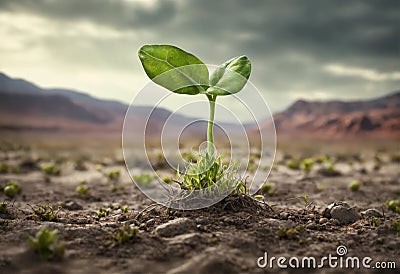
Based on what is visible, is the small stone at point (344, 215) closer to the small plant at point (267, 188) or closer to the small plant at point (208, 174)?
the small plant at point (208, 174)

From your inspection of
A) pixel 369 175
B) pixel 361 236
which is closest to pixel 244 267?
pixel 361 236

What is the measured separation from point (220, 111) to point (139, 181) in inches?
166

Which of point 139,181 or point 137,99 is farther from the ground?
point 137,99

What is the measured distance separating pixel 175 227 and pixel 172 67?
4.85 feet

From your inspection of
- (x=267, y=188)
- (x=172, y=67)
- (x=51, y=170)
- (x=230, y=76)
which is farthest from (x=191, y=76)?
(x=51, y=170)

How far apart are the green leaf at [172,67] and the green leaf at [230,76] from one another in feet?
0.35

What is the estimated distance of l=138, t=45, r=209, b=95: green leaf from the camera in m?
3.89

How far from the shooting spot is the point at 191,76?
391 cm

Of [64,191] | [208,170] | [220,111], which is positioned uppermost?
[220,111]

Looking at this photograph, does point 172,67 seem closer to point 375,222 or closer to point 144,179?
point 375,222

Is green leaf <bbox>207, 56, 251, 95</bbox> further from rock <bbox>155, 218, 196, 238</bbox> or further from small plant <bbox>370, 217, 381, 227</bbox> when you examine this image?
small plant <bbox>370, 217, 381, 227</bbox>

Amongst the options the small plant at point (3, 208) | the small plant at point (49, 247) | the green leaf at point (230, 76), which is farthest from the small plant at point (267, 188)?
the small plant at point (49, 247)

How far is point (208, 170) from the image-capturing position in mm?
3887

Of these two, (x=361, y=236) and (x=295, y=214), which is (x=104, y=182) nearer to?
(x=295, y=214)
